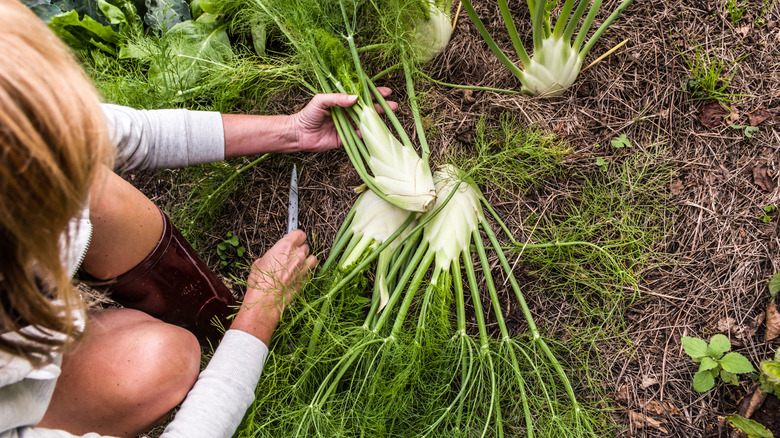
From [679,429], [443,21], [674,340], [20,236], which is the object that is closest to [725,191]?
[674,340]

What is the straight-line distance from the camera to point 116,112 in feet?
4.50

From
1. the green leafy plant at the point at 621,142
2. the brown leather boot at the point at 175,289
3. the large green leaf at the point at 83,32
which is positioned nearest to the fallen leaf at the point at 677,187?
the green leafy plant at the point at 621,142

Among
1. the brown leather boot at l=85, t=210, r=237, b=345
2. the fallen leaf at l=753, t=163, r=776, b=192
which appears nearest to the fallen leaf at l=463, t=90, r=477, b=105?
the fallen leaf at l=753, t=163, r=776, b=192

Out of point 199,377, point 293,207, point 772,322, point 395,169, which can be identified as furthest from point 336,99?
point 772,322

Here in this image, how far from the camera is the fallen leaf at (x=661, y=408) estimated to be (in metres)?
1.59

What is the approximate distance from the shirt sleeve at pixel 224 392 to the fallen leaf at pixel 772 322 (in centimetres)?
150

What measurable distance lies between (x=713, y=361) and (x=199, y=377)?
145 cm

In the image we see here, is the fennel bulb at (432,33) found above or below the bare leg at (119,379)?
above

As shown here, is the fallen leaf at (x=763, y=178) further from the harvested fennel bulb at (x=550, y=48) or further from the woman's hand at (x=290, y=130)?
the woman's hand at (x=290, y=130)

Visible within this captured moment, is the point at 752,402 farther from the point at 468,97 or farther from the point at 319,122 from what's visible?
the point at 319,122

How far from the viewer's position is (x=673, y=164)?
1.69 m

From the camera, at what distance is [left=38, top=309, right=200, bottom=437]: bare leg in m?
1.20

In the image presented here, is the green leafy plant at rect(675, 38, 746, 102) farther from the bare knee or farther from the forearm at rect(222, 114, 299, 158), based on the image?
the bare knee

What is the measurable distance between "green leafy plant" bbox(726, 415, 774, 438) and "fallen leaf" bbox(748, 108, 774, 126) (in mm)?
914
